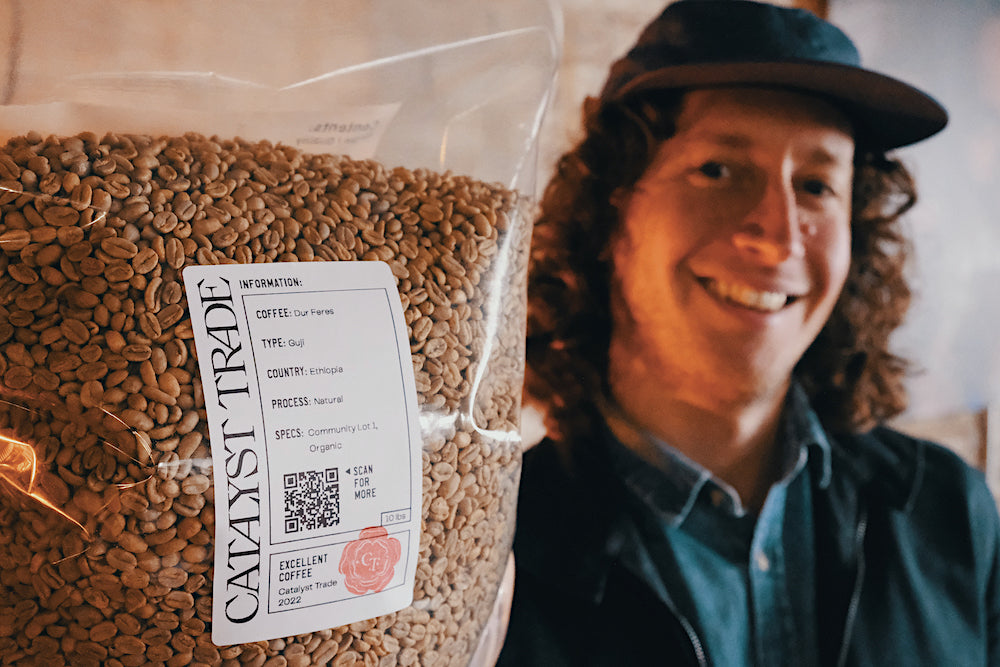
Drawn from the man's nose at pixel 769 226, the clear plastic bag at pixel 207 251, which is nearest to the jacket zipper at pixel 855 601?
the man's nose at pixel 769 226

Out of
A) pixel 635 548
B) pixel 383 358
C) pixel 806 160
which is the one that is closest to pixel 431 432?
pixel 383 358

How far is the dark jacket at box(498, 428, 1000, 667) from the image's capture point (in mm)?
753

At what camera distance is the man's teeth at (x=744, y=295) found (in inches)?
30.9

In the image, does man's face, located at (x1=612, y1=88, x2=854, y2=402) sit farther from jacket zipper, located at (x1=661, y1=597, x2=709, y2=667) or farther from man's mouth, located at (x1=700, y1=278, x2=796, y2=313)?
jacket zipper, located at (x1=661, y1=597, x2=709, y2=667)

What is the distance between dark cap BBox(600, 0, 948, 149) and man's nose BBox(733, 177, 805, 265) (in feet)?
0.37

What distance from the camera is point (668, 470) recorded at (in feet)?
2.68

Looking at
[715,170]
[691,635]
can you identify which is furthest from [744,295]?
[691,635]

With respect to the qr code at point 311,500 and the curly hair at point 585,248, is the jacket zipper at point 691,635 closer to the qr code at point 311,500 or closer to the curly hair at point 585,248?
the curly hair at point 585,248

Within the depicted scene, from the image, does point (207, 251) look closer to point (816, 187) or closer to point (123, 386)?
point (123, 386)

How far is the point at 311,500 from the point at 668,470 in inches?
19.6

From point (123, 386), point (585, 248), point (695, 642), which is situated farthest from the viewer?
point (585, 248)

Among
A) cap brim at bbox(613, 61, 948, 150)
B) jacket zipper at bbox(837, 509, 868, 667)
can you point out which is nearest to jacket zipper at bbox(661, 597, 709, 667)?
jacket zipper at bbox(837, 509, 868, 667)

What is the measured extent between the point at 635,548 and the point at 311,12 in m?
0.58

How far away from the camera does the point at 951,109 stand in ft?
3.77
